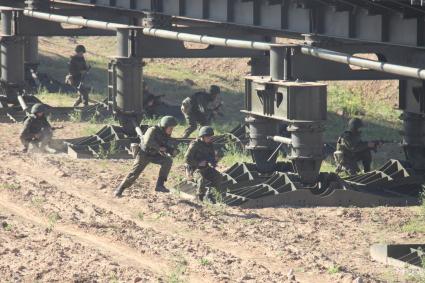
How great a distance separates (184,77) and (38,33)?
10.5 metres

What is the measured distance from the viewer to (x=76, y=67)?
3284 centimetres

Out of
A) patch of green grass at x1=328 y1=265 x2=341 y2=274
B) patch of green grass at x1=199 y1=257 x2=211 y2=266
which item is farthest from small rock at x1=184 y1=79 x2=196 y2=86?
patch of green grass at x1=328 y1=265 x2=341 y2=274

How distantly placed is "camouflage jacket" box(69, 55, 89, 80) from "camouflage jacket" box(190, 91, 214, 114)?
5986mm

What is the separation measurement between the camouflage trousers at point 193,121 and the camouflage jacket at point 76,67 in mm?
6496

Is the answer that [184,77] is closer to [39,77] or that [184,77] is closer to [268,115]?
[39,77]

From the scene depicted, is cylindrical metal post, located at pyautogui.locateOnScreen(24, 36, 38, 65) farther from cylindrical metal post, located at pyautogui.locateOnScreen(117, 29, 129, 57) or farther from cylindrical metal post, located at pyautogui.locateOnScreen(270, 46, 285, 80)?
cylindrical metal post, located at pyautogui.locateOnScreen(270, 46, 285, 80)

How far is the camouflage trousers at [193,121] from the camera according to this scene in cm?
2698

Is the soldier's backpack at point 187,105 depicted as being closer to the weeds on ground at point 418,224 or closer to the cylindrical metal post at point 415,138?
the cylindrical metal post at point 415,138

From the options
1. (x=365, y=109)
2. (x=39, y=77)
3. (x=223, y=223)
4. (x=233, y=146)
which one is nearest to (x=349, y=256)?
(x=223, y=223)

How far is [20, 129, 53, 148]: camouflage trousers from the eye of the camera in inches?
983

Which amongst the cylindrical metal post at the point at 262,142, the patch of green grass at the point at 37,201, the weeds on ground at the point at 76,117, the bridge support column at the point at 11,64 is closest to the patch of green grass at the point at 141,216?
the patch of green grass at the point at 37,201

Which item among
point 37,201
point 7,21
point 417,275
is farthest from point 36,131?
point 417,275

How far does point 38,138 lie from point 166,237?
8.48 meters

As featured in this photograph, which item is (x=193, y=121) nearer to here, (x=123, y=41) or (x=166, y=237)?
(x=123, y=41)
